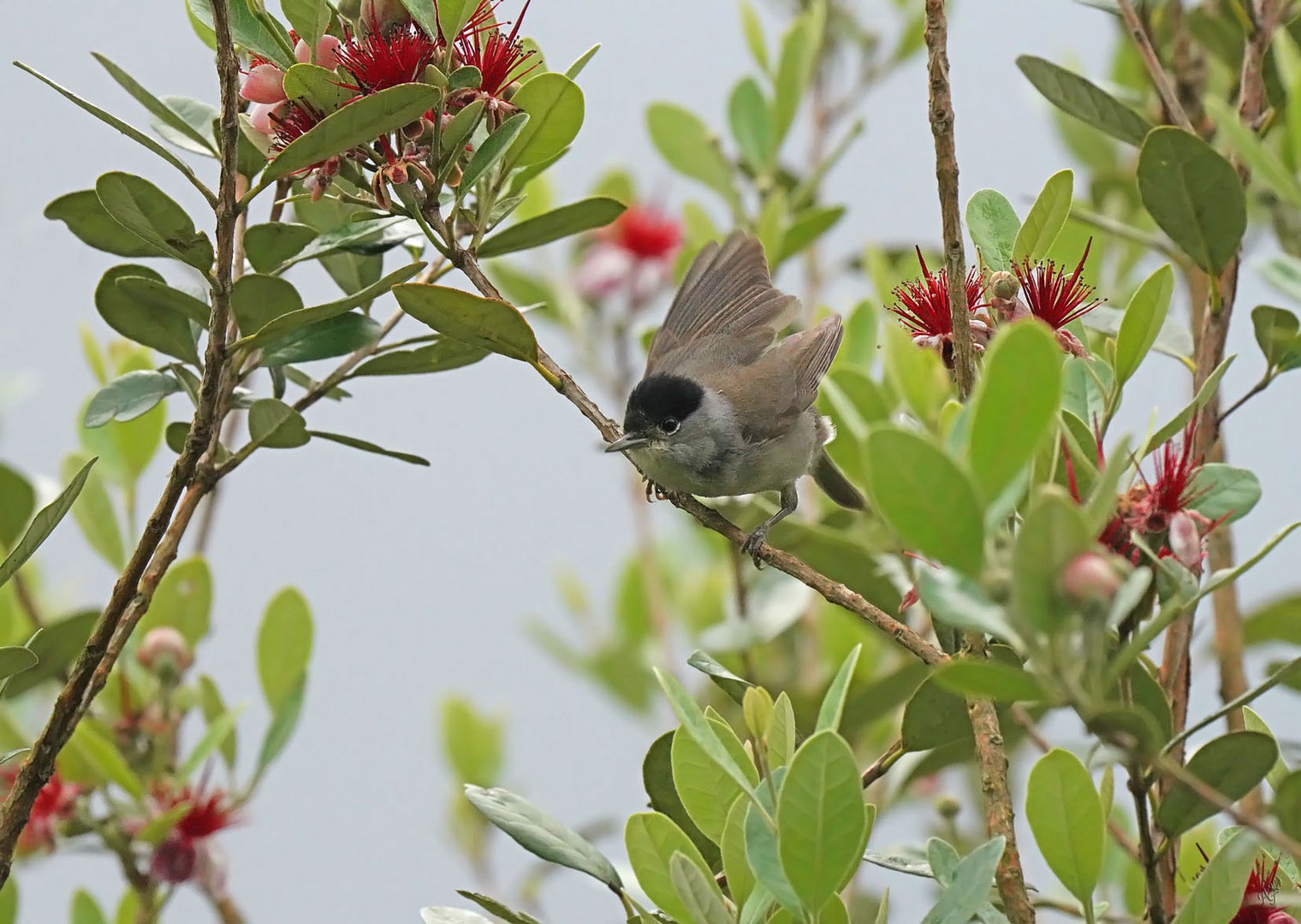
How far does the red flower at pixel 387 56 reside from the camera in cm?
126

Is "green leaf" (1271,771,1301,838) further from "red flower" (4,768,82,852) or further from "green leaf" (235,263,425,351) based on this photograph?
"red flower" (4,768,82,852)

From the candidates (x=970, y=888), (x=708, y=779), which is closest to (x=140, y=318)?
(x=708, y=779)

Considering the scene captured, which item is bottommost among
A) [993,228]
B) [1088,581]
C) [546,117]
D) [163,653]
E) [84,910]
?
[84,910]

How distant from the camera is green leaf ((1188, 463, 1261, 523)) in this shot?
1153mm

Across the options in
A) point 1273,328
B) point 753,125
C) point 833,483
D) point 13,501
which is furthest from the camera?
point 833,483

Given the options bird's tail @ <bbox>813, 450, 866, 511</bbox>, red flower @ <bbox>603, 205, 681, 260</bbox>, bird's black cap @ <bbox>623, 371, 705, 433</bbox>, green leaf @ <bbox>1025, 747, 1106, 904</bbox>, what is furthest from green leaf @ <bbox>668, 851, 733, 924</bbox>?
red flower @ <bbox>603, 205, 681, 260</bbox>

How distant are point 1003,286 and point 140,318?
2.68ft

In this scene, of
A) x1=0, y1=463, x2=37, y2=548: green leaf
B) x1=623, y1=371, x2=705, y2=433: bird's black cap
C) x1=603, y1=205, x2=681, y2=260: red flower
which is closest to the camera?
x1=0, y1=463, x2=37, y2=548: green leaf

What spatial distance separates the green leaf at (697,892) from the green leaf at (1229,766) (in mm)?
354

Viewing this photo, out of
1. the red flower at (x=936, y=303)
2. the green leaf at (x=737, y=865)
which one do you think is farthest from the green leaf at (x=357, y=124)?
the green leaf at (x=737, y=865)

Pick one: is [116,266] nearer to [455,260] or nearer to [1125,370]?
[455,260]

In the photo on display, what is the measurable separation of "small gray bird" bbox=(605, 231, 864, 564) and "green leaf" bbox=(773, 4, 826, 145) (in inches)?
10.5

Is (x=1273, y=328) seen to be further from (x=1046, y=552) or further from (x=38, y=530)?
(x=38, y=530)

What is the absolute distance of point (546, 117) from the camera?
1.33 meters
